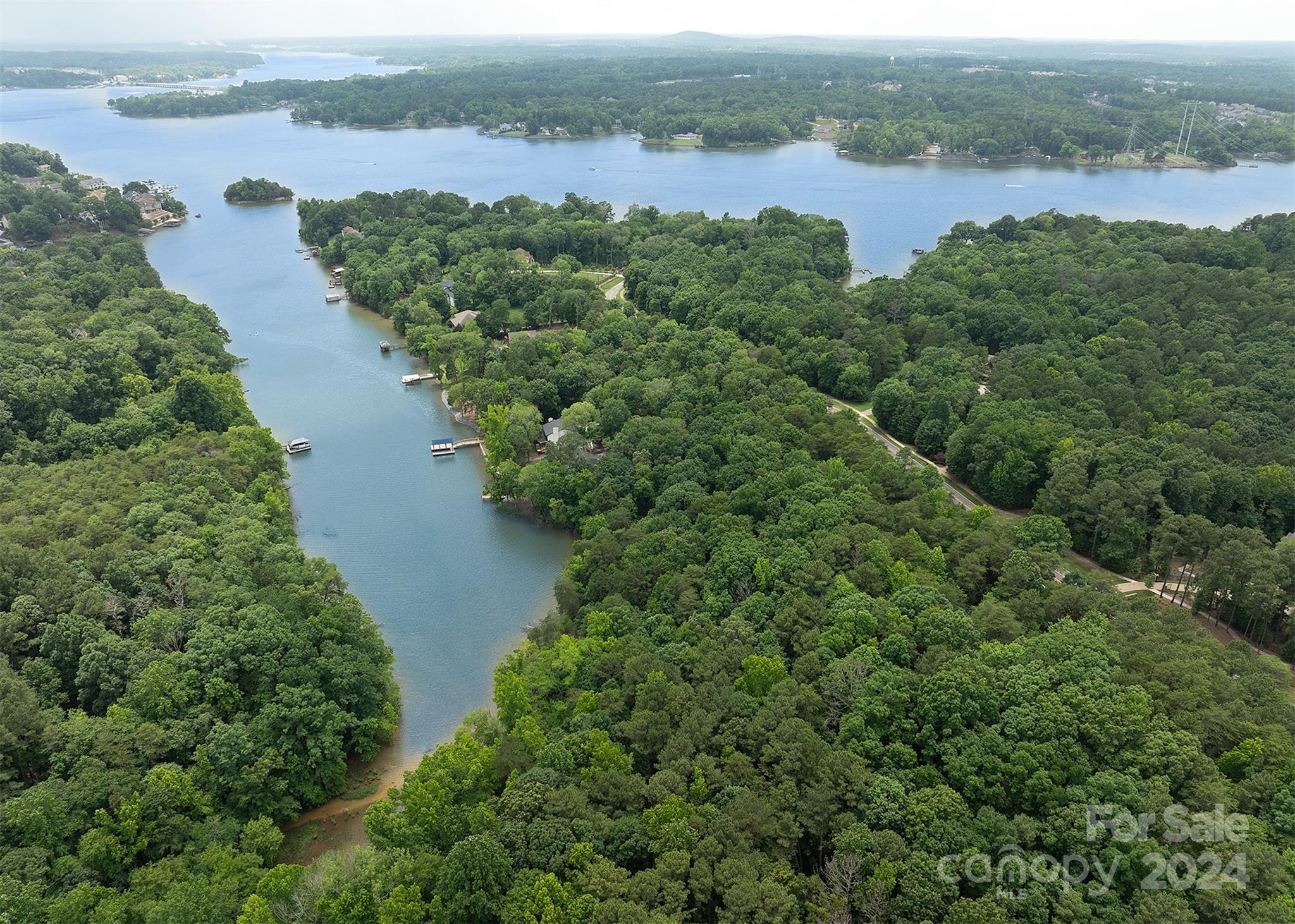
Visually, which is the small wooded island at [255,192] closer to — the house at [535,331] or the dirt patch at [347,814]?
the house at [535,331]

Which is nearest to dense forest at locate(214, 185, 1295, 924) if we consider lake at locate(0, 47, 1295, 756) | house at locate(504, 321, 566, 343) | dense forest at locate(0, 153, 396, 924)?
dense forest at locate(0, 153, 396, 924)

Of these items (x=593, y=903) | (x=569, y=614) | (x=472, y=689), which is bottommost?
(x=472, y=689)

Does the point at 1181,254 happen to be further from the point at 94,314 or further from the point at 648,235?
the point at 94,314

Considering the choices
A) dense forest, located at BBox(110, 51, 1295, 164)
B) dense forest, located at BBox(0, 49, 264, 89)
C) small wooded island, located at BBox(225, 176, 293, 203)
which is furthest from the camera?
dense forest, located at BBox(0, 49, 264, 89)

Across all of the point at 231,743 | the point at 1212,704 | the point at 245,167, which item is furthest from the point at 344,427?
the point at 245,167

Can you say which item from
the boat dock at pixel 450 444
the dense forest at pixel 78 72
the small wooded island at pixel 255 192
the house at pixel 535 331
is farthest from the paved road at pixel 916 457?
the dense forest at pixel 78 72

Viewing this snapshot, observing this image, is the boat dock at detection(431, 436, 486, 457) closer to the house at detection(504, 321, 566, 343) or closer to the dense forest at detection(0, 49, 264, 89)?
the house at detection(504, 321, 566, 343)
